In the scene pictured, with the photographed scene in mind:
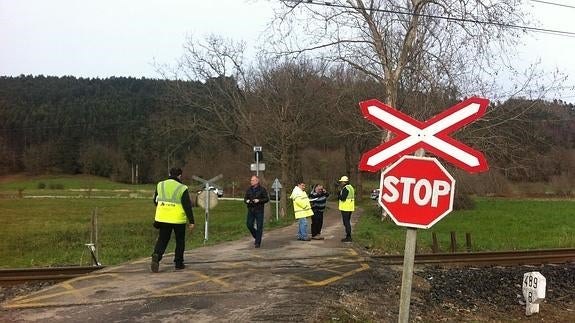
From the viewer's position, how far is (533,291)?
27.0ft

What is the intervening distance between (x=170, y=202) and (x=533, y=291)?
602 centimetres

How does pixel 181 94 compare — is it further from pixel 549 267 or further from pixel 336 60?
pixel 549 267

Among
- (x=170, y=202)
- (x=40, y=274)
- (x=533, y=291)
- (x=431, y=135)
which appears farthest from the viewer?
(x=40, y=274)

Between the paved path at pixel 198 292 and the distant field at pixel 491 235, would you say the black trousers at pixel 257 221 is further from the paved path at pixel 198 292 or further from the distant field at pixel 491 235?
the distant field at pixel 491 235

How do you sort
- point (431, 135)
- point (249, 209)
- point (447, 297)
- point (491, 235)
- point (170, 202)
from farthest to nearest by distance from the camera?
point (491, 235), point (249, 209), point (170, 202), point (447, 297), point (431, 135)

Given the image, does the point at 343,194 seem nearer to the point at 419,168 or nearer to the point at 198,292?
the point at 198,292

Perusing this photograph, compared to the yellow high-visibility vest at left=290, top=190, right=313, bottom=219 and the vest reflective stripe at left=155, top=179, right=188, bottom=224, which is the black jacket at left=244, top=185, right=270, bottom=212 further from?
the vest reflective stripe at left=155, top=179, right=188, bottom=224

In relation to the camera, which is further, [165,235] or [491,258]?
[491,258]

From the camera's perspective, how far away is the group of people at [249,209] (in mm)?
9555

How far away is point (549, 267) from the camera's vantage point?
12.3 metres

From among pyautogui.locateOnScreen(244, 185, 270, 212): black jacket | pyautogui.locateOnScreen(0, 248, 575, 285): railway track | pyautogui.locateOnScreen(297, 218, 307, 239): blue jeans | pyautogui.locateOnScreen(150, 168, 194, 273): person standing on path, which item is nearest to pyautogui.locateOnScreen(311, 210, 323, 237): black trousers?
pyautogui.locateOnScreen(297, 218, 307, 239): blue jeans

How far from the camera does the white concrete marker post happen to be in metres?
8.12

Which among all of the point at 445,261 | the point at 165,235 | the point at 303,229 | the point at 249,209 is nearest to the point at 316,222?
the point at 303,229

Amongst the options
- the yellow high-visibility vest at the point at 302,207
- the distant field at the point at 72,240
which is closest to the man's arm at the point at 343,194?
the yellow high-visibility vest at the point at 302,207
